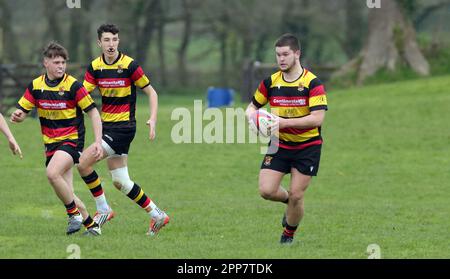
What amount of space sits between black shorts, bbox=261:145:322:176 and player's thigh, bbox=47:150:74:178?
204cm

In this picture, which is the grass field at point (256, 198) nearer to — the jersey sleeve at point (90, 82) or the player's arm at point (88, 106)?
the player's arm at point (88, 106)

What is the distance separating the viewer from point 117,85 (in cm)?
1138

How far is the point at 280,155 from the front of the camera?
34.4 ft

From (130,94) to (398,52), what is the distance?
2828 centimetres

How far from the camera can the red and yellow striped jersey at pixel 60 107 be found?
1078cm

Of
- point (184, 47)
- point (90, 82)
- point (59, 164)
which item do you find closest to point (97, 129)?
point (59, 164)

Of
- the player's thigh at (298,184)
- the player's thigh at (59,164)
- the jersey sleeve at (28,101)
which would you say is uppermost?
the jersey sleeve at (28,101)

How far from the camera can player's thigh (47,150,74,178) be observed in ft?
34.9

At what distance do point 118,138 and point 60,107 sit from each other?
83 centimetres

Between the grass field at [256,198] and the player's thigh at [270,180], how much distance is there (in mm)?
579

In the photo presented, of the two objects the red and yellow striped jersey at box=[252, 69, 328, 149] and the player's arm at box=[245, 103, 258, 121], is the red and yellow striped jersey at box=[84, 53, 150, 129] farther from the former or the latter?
the red and yellow striped jersey at box=[252, 69, 328, 149]

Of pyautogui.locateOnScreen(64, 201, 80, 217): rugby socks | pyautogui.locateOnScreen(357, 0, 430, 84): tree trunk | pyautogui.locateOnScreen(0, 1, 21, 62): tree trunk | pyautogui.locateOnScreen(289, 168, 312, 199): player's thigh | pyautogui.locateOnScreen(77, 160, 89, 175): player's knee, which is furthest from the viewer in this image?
pyautogui.locateOnScreen(0, 1, 21, 62): tree trunk

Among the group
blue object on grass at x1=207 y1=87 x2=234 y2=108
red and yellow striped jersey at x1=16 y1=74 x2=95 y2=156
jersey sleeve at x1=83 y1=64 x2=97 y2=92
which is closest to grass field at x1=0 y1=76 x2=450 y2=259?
red and yellow striped jersey at x1=16 y1=74 x2=95 y2=156

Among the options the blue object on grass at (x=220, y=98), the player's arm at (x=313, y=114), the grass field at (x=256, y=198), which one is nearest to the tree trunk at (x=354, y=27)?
the blue object on grass at (x=220, y=98)
